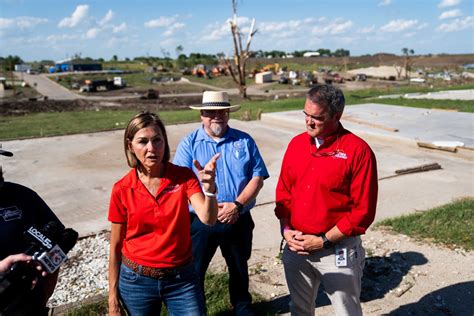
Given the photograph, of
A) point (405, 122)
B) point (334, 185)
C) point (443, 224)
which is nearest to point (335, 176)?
point (334, 185)

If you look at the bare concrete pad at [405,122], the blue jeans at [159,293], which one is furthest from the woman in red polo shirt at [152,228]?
the bare concrete pad at [405,122]

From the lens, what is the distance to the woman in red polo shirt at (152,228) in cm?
249

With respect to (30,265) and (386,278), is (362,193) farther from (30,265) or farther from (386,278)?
(386,278)

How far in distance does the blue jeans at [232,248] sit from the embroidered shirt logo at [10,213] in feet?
4.10

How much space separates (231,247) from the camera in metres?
3.42

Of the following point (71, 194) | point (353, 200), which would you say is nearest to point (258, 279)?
point (353, 200)

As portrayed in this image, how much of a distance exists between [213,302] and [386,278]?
1697 millimetres

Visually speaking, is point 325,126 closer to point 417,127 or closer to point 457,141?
point 457,141

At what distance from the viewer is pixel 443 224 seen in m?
5.58

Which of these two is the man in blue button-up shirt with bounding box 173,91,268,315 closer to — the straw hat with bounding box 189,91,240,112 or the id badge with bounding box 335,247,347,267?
the straw hat with bounding box 189,91,240,112

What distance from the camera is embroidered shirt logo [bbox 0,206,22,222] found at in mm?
2312

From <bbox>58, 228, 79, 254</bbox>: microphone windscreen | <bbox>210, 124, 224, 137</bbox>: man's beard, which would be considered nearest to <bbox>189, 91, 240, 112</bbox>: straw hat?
<bbox>210, 124, 224, 137</bbox>: man's beard

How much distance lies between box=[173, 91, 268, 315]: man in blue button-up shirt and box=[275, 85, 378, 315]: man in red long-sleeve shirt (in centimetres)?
42

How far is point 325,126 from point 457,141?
29.2 ft
